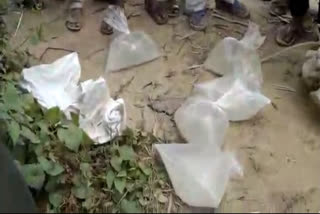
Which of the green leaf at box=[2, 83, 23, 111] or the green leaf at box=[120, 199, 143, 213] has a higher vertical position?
the green leaf at box=[2, 83, 23, 111]

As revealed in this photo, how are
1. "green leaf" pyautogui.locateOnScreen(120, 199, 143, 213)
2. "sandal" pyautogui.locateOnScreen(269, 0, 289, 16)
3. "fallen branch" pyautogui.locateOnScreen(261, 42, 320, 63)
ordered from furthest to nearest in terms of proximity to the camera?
"sandal" pyautogui.locateOnScreen(269, 0, 289, 16) → "fallen branch" pyautogui.locateOnScreen(261, 42, 320, 63) → "green leaf" pyautogui.locateOnScreen(120, 199, 143, 213)

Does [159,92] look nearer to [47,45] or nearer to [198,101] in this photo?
[198,101]

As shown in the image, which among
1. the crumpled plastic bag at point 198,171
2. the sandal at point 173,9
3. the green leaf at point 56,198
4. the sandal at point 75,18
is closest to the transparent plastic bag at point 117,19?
the sandal at point 75,18

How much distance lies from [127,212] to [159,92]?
0.76 meters

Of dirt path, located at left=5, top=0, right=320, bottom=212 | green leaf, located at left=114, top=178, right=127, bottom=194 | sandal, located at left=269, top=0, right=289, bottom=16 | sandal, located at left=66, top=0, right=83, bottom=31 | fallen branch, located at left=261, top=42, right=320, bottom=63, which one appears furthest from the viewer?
sandal, located at left=269, top=0, right=289, bottom=16

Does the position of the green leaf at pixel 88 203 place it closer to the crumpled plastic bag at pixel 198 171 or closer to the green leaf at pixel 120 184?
the green leaf at pixel 120 184

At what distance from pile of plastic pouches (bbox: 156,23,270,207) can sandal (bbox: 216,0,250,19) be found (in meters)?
0.14

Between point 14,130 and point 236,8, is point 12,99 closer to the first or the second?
point 14,130

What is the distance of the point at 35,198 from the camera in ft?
8.15

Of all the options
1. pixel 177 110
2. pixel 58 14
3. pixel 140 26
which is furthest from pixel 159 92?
pixel 58 14

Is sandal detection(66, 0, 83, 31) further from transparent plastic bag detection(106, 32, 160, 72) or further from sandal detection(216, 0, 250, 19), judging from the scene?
sandal detection(216, 0, 250, 19)

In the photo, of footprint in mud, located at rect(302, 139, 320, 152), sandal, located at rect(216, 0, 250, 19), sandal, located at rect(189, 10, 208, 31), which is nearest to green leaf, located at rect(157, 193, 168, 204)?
footprint in mud, located at rect(302, 139, 320, 152)

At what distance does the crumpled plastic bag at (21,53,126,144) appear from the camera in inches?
109

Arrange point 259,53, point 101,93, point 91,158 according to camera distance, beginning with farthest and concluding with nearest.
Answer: point 259,53
point 101,93
point 91,158
